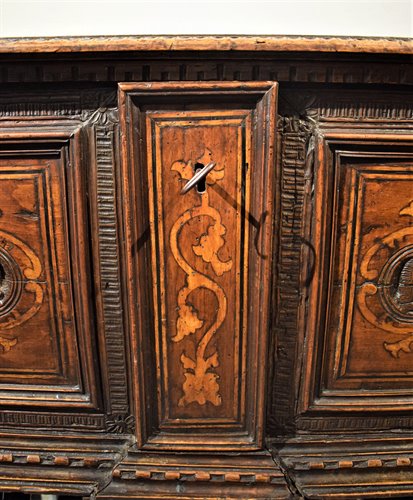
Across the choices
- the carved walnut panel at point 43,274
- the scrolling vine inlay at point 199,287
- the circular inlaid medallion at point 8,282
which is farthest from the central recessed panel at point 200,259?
the circular inlaid medallion at point 8,282

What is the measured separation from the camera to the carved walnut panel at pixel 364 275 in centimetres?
73

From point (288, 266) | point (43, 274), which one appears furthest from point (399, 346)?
point (43, 274)

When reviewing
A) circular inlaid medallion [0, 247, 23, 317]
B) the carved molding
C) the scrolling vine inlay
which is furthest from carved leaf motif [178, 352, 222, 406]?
circular inlaid medallion [0, 247, 23, 317]

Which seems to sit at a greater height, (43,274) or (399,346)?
(43,274)

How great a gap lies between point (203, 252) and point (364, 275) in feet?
1.07

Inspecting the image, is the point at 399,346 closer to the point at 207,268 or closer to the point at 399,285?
the point at 399,285

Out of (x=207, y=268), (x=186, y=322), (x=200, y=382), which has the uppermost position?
(x=207, y=268)

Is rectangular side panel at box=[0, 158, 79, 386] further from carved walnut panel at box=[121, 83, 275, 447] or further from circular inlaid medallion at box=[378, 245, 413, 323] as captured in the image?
circular inlaid medallion at box=[378, 245, 413, 323]

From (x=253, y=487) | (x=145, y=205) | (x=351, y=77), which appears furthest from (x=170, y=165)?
(x=253, y=487)

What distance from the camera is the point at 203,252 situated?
749mm

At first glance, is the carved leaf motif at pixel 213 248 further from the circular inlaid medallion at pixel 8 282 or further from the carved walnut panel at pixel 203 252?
the circular inlaid medallion at pixel 8 282

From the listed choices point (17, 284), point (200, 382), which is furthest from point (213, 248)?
point (17, 284)

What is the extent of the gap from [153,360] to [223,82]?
550 millimetres

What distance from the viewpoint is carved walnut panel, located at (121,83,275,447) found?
2.28 feet
